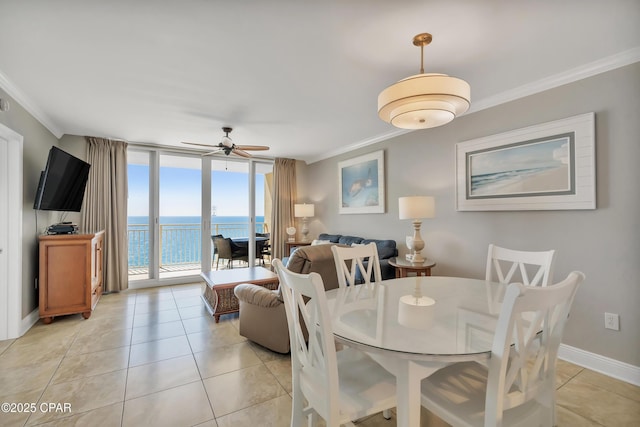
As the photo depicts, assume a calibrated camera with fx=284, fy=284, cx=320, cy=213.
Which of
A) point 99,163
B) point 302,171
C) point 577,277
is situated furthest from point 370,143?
point 99,163

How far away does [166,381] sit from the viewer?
7.02 feet

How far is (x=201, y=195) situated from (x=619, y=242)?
5.57 metres

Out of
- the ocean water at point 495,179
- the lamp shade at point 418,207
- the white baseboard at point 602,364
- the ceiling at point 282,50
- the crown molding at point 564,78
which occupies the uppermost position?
the ceiling at point 282,50

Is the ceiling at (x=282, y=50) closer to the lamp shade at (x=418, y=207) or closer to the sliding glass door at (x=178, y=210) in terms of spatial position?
the lamp shade at (x=418, y=207)

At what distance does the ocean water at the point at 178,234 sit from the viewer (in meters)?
5.23

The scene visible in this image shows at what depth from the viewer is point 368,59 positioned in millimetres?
2209

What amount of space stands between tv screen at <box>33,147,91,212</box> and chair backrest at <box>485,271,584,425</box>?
417 centimetres

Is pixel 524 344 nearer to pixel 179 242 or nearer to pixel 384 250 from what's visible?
pixel 384 250

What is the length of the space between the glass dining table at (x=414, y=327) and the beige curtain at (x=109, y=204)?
4275mm

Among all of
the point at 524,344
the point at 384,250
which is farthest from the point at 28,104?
the point at 524,344

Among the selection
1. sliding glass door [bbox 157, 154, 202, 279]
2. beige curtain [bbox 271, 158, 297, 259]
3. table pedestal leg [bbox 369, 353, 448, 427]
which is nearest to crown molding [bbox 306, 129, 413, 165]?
beige curtain [bbox 271, 158, 297, 259]

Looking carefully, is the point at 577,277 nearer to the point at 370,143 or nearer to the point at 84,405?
the point at 84,405

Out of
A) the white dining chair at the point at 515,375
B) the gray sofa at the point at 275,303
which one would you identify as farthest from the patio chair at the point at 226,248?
the white dining chair at the point at 515,375

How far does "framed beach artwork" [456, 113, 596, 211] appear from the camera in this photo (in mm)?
2318
